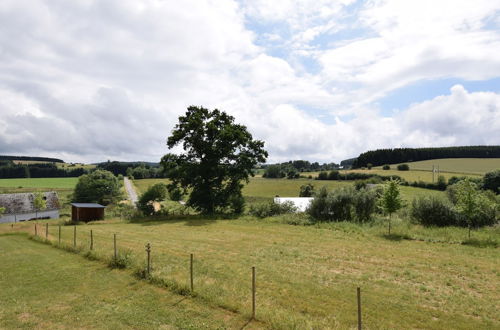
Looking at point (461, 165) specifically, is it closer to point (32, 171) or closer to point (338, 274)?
point (338, 274)

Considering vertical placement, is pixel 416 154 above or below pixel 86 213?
above

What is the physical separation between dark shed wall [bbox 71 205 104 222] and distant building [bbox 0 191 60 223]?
26652mm

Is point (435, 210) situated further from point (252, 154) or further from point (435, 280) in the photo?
point (252, 154)

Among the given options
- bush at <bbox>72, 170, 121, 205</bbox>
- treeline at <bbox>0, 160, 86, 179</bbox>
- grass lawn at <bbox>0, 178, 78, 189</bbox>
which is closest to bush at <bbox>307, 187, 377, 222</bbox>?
bush at <bbox>72, 170, 121, 205</bbox>

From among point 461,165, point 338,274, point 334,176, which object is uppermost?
point 461,165

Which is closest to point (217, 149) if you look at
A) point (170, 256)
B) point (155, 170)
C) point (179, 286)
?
point (170, 256)

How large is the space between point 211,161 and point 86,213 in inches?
695

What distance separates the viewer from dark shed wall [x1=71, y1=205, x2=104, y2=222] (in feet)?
129

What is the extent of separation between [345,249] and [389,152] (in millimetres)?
123427

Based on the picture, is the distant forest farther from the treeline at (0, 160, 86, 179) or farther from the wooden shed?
the wooden shed

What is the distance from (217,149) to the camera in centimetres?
4016

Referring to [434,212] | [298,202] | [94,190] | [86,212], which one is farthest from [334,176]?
[86,212]

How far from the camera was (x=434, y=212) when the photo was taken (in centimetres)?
2823

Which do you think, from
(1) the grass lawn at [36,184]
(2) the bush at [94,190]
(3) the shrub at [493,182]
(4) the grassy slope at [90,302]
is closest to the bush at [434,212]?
(4) the grassy slope at [90,302]
